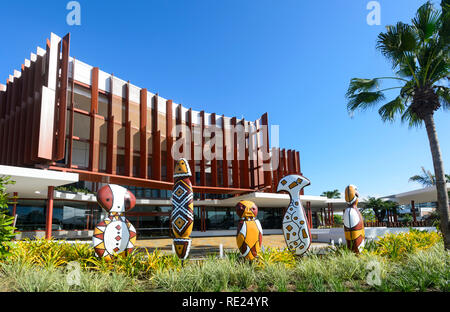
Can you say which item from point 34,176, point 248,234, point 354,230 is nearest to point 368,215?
point 354,230

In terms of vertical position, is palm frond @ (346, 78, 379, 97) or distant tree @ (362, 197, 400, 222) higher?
palm frond @ (346, 78, 379, 97)

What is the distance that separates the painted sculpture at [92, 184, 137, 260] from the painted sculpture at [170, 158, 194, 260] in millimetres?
1302

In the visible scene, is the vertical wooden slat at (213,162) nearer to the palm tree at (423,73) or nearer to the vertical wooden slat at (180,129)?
the vertical wooden slat at (180,129)

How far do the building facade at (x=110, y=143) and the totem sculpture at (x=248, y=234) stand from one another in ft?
37.6

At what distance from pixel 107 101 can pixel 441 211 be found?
21.3 meters

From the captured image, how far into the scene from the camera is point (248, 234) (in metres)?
7.85

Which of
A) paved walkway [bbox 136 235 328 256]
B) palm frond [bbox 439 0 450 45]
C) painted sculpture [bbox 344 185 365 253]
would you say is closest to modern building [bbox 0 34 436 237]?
paved walkway [bbox 136 235 328 256]

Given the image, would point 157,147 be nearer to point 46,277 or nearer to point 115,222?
point 115,222

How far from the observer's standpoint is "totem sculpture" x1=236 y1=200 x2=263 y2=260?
7770 mm

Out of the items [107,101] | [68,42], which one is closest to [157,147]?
[107,101]

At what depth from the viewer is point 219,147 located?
90.3ft

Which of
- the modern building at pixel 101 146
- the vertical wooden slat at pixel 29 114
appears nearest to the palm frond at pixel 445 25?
the modern building at pixel 101 146

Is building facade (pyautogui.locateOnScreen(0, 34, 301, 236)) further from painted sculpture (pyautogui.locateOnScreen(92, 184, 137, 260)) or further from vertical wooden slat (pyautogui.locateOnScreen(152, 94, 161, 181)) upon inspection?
painted sculpture (pyautogui.locateOnScreen(92, 184, 137, 260))
